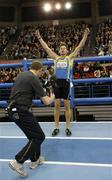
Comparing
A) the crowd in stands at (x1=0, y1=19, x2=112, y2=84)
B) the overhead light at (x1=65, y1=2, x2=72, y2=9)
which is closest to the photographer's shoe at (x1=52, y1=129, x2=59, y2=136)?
the crowd in stands at (x1=0, y1=19, x2=112, y2=84)

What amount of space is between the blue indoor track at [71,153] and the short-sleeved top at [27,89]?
91 cm

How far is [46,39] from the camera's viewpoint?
23344mm

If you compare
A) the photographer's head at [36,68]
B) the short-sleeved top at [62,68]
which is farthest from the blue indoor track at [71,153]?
the photographer's head at [36,68]

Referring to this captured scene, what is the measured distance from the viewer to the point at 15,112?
4.38 meters

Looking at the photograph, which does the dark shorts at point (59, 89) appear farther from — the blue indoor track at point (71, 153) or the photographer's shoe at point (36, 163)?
the photographer's shoe at point (36, 163)

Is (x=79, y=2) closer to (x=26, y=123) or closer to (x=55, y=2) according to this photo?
(x=55, y=2)

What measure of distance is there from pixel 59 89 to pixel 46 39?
17495mm

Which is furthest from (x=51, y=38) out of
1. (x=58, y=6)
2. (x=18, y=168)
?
(x=18, y=168)

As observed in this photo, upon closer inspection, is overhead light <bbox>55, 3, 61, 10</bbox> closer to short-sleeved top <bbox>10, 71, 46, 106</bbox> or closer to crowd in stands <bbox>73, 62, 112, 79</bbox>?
crowd in stands <bbox>73, 62, 112, 79</bbox>

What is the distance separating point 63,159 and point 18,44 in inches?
770

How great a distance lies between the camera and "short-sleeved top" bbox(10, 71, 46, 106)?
170 inches

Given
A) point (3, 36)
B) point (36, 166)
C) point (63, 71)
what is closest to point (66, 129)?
point (63, 71)

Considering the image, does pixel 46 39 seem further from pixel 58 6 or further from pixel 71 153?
pixel 71 153

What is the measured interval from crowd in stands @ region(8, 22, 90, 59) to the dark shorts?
14.4m
